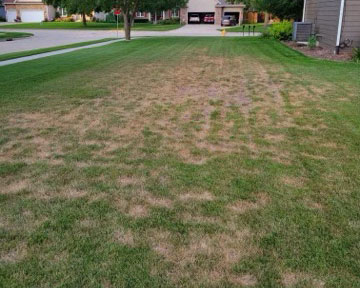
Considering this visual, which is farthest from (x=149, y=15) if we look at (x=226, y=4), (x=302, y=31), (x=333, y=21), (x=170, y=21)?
(x=333, y=21)

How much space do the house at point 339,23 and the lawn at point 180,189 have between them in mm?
7517

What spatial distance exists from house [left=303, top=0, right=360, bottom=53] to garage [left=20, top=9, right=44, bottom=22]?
54.4 m

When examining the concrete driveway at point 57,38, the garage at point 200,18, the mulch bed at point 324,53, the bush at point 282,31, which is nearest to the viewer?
the mulch bed at point 324,53

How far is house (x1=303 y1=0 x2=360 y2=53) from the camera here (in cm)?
1463

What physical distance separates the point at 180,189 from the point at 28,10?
6709cm

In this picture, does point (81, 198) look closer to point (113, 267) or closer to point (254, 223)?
point (113, 267)

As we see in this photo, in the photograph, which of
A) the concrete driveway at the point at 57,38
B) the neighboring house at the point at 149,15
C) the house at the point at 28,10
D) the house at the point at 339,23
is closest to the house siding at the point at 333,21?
the house at the point at 339,23

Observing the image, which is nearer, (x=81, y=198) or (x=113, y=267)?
(x=113, y=267)

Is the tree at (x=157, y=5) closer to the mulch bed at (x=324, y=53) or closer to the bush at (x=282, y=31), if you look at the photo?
the bush at (x=282, y=31)

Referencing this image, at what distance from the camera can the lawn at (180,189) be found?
2.73m

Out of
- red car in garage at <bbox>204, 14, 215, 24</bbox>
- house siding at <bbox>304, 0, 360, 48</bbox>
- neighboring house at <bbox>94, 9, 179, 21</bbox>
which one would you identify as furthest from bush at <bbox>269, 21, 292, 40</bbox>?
neighboring house at <bbox>94, 9, 179, 21</bbox>

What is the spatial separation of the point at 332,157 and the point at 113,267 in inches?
125

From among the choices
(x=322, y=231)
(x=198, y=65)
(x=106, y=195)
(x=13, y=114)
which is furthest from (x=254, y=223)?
(x=198, y=65)

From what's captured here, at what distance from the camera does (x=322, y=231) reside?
10.4 ft
